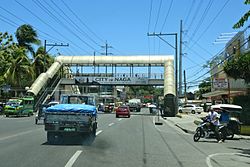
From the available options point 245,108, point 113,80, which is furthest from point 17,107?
point 245,108

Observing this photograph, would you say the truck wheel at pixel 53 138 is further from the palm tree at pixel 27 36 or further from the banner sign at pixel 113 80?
the palm tree at pixel 27 36

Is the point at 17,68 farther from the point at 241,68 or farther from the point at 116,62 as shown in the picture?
the point at 241,68

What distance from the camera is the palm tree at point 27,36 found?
199ft

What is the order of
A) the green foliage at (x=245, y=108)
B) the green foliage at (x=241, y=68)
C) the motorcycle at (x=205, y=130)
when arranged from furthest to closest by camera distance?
the green foliage at (x=241, y=68)
the green foliage at (x=245, y=108)
the motorcycle at (x=205, y=130)

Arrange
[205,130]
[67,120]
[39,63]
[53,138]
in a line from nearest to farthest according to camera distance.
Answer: [67,120] → [53,138] → [205,130] → [39,63]

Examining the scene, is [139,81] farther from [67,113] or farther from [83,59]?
[67,113]

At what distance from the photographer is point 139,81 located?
5891cm

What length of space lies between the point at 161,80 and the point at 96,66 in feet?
37.5

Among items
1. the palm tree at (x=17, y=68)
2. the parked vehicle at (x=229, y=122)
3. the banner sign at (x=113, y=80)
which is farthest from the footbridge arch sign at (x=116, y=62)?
the parked vehicle at (x=229, y=122)

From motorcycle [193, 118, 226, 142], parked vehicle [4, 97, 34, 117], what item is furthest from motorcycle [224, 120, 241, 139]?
parked vehicle [4, 97, 34, 117]

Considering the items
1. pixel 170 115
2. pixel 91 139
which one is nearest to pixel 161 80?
pixel 170 115

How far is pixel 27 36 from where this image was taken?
199 ft

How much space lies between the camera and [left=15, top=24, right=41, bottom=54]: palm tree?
60656 mm

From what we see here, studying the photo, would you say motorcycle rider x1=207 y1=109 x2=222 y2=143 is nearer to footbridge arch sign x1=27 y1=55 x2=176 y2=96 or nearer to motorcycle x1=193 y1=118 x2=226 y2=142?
motorcycle x1=193 y1=118 x2=226 y2=142
